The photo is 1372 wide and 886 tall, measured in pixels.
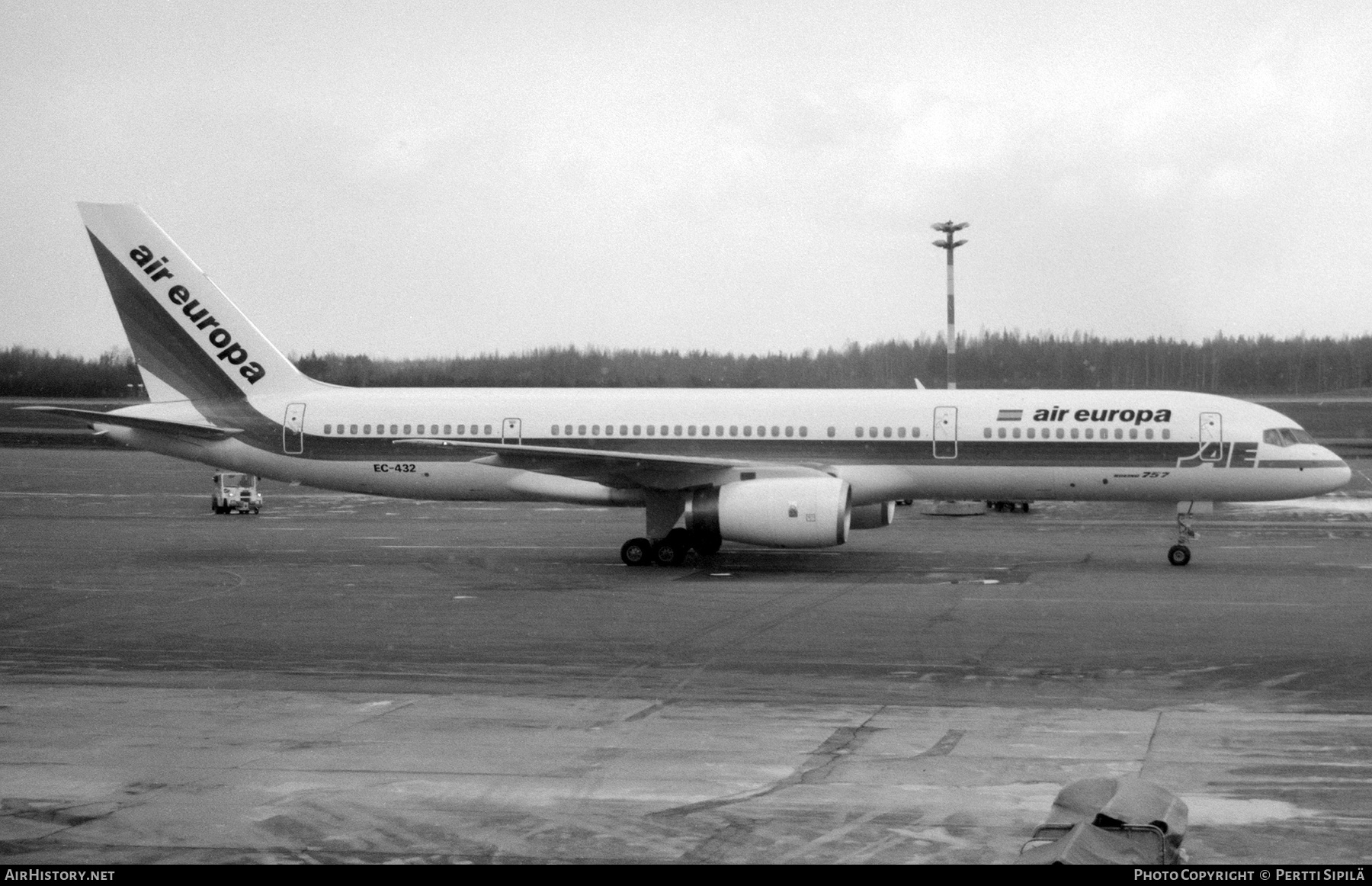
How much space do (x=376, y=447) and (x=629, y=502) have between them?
18.8 feet

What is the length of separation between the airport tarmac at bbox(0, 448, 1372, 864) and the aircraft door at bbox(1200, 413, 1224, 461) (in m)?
2.20

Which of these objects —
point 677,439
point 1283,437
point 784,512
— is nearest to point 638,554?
point 677,439

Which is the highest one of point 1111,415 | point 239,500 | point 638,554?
point 1111,415

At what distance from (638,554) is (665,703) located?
13.1 metres

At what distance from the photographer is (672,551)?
87.5 feet

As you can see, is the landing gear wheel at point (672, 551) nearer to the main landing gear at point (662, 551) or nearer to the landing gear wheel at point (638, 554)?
the main landing gear at point (662, 551)

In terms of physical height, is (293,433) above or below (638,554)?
above

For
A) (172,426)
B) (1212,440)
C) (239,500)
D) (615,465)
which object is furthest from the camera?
(239,500)

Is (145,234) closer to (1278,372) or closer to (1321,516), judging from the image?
(1321,516)

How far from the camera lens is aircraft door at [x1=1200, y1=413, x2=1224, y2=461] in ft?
88.7

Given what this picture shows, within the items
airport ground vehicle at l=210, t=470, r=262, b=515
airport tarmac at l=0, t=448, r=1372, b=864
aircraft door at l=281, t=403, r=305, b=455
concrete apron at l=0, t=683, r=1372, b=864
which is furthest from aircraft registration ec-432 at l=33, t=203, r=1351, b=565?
concrete apron at l=0, t=683, r=1372, b=864

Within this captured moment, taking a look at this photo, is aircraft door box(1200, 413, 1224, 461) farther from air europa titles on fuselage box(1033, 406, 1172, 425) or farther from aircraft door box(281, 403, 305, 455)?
aircraft door box(281, 403, 305, 455)

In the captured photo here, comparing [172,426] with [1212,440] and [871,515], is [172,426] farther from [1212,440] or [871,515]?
[1212,440]

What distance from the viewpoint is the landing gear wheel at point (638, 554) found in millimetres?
26672
